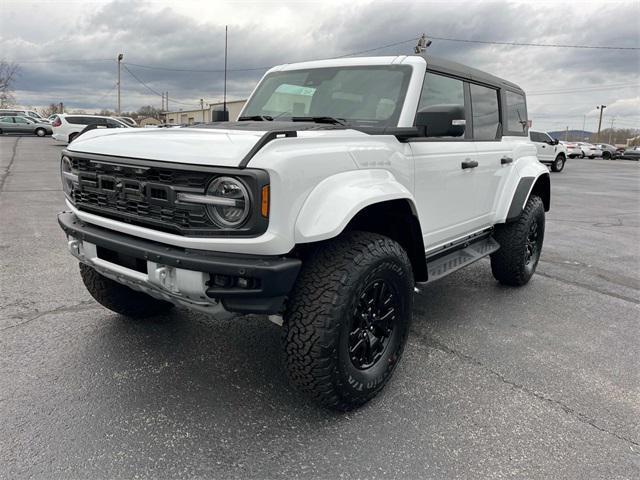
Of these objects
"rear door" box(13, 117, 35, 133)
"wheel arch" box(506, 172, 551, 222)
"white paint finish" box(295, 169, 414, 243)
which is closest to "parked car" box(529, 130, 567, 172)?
"wheel arch" box(506, 172, 551, 222)

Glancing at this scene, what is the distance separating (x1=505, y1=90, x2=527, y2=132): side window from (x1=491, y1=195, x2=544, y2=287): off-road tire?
2.46 feet

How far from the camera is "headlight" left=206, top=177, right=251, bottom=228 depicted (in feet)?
6.89

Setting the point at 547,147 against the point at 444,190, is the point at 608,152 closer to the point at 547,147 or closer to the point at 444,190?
the point at 547,147

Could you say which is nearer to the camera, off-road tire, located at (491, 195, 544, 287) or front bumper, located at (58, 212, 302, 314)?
front bumper, located at (58, 212, 302, 314)

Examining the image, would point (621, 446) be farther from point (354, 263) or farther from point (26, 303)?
point (26, 303)

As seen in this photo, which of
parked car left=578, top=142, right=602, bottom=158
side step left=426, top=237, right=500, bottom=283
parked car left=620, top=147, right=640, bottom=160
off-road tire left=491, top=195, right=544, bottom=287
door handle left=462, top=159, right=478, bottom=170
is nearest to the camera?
side step left=426, top=237, right=500, bottom=283

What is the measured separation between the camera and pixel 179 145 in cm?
227

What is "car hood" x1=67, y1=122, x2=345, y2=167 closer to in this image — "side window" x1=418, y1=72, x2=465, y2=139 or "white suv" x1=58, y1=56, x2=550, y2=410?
"white suv" x1=58, y1=56, x2=550, y2=410

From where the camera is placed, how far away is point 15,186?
10484 mm

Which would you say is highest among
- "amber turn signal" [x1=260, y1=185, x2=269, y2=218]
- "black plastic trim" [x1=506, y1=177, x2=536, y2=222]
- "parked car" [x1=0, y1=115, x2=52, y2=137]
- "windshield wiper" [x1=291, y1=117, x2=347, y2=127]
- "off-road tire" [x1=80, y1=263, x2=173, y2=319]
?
"parked car" [x1=0, y1=115, x2=52, y2=137]

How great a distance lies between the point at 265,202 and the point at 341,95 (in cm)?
159

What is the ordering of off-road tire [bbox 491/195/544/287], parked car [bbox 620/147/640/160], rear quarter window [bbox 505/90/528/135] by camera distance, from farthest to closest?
parked car [bbox 620/147/640/160], rear quarter window [bbox 505/90/528/135], off-road tire [bbox 491/195/544/287]

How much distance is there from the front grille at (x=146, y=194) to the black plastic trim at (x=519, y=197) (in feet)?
9.76

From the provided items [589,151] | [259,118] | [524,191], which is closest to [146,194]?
[259,118]
